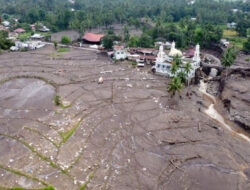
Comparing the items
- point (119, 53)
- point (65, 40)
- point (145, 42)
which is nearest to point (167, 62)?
point (119, 53)

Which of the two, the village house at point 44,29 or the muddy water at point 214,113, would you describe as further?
the village house at point 44,29

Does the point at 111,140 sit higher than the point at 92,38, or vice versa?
the point at 92,38

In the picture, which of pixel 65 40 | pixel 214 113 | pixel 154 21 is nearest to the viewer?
pixel 214 113

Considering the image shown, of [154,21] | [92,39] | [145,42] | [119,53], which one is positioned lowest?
[119,53]

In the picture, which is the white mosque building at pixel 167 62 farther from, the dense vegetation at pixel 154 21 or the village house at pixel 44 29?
the village house at pixel 44 29

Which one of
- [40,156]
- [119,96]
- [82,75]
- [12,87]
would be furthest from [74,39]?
[40,156]

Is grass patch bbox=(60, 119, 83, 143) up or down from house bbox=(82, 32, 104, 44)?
down

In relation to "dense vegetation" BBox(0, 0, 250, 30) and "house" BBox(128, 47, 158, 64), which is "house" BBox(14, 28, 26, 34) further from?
"house" BBox(128, 47, 158, 64)

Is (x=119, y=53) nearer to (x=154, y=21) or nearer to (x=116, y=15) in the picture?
(x=154, y=21)

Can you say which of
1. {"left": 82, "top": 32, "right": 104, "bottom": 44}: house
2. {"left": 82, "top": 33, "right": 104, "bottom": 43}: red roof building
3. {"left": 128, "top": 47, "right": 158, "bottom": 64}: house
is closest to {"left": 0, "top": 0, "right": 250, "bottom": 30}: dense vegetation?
{"left": 82, "top": 33, "right": 104, "bottom": 43}: red roof building

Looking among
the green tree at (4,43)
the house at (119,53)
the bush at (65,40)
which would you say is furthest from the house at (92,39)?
the green tree at (4,43)
